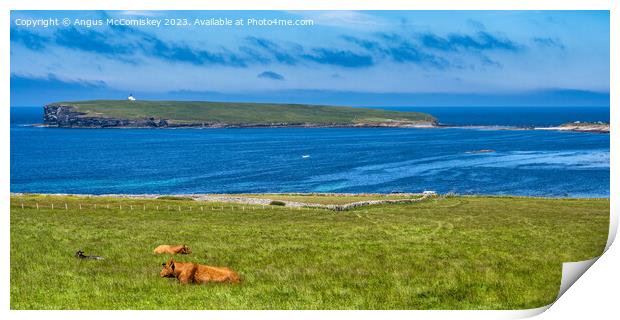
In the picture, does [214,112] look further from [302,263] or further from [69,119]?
[302,263]

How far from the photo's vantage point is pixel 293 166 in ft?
286

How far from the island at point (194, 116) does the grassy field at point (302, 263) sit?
77.3 m

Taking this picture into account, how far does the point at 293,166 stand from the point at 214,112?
8360 centimetres

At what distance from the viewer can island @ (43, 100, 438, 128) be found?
353 ft

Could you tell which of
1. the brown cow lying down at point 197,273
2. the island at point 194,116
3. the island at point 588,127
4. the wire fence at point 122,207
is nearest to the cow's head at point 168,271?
the brown cow lying down at point 197,273

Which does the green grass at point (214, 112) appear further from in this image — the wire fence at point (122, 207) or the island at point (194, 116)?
the wire fence at point (122, 207)

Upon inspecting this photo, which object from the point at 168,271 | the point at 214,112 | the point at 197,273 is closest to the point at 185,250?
the point at 168,271

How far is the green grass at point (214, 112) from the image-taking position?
128 metres

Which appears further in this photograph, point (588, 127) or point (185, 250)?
point (588, 127)

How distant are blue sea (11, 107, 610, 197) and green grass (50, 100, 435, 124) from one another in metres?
14.9

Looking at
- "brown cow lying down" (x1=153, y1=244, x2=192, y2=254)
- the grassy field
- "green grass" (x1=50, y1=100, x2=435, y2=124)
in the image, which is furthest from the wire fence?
"green grass" (x1=50, y1=100, x2=435, y2=124)

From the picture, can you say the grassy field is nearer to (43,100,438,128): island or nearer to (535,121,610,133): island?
(535,121,610,133): island

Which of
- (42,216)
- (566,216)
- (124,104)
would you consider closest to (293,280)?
(42,216)

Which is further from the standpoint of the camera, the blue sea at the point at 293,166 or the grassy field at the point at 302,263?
the blue sea at the point at 293,166
